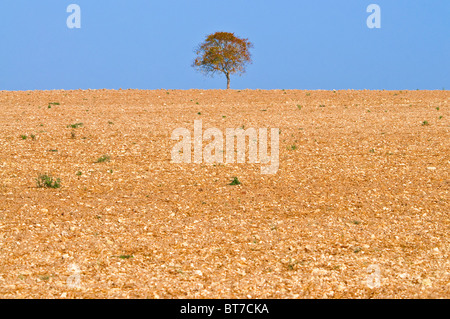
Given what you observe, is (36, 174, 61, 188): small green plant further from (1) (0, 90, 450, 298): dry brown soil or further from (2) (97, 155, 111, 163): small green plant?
(2) (97, 155, 111, 163): small green plant

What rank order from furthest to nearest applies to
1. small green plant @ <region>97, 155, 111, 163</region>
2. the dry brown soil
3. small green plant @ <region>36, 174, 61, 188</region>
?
small green plant @ <region>97, 155, 111, 163</region> < small green plant @ <region>36, 174, 61, 188</region> < the dry brown soil

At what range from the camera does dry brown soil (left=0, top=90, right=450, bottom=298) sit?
9422 millimetres

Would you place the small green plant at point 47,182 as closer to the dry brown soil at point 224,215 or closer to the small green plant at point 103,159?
the dry brown soil at point 224,215

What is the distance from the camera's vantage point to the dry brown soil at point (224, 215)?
9.42 m

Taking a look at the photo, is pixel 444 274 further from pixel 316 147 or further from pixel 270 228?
pixel 316 147

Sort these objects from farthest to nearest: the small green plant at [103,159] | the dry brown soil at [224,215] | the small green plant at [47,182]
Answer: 1. the small green plant at [103,159]
2. the small green plant at [47,182]
3. the dry brown soil at [224,215]

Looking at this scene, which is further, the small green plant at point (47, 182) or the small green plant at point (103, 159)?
the small green plant at point (103, 159)

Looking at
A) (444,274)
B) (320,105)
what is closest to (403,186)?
(444,274)

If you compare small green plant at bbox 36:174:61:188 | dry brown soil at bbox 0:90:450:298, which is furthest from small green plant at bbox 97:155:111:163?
small green plant at bbox 36:174:61:188

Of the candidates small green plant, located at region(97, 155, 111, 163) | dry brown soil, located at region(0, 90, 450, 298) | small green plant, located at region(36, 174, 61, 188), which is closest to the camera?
dry brown soil, located at region(0, 90, 450, 298)

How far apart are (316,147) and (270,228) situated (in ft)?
30.5

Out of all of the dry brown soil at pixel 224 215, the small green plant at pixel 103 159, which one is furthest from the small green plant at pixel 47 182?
the small green plant at pixel 103 159

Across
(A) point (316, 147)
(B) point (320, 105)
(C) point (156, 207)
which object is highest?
(B) point (320, 105)
